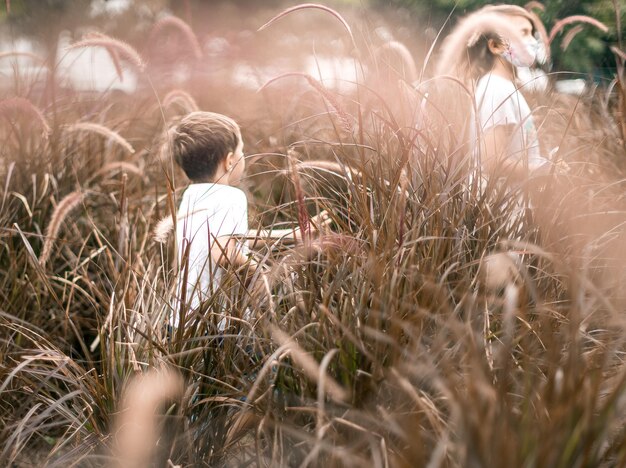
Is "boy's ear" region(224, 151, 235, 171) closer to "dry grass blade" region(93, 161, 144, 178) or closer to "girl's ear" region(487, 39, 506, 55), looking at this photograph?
"dry grass blade" region(93, 161, 144, 178)

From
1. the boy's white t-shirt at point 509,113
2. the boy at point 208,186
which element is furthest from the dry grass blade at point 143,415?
the boy's white t-shirt at point 509,113

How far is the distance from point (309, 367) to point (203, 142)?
5.24 ft

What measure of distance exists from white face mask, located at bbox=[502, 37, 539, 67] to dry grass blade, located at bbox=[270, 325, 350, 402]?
181 centimetres

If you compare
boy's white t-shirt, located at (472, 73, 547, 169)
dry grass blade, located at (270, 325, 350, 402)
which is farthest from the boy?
boy's white t-shirt, located at (472, 73, 547, 169)

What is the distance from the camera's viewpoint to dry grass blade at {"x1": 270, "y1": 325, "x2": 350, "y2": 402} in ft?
7.07

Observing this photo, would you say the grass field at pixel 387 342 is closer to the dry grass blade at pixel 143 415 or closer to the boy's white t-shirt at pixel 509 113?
the dry grass blade at pixel 143 415

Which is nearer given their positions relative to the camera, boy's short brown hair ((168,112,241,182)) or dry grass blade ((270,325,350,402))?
dry grass blade ((270,325,350,402))

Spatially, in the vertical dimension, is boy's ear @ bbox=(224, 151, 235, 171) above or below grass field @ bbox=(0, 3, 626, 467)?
above

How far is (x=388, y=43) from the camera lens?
379 cm

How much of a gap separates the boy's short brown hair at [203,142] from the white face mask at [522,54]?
1235 mm

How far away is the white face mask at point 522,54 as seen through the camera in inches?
149

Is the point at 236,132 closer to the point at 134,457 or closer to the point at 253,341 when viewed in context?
the point at 253,341

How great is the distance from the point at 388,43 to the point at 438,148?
788 millimetres

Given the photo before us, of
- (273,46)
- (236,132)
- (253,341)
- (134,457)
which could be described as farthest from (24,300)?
(273,46)
